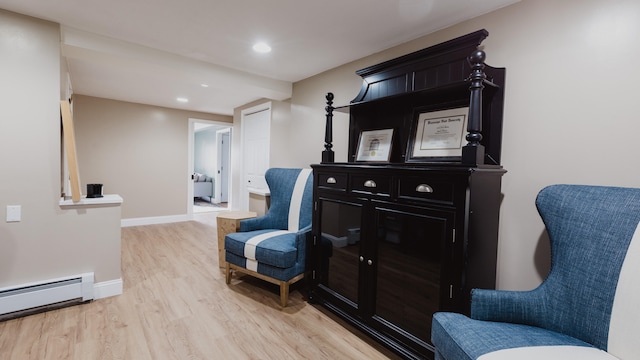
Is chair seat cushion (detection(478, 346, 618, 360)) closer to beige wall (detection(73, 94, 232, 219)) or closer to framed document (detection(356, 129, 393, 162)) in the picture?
framed document (detection(356, 129, 393, 162))

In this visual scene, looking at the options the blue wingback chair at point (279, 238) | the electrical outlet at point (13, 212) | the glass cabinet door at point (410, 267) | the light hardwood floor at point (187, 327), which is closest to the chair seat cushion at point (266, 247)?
the blue wingback chair at point (279, 238)

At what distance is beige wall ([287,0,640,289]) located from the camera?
1.47 meters

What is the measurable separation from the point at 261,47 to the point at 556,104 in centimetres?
227

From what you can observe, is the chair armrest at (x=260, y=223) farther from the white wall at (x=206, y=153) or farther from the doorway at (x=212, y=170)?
the white wall at (x=206, y=153)

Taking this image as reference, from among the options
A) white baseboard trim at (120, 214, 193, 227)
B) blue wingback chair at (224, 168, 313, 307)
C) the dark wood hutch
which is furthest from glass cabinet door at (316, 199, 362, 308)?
white baseboard trim at (120, 214, 193, 227)

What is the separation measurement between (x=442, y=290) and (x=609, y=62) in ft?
4.75

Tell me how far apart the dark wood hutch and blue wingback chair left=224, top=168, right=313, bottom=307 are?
0.68 ft

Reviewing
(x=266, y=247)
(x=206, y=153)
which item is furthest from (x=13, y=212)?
(x=206, y=153)

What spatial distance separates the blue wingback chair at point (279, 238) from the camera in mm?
2488

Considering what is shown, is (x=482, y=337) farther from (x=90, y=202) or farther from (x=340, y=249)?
(x=90, y=202)

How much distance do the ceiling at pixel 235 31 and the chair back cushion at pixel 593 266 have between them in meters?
1.30

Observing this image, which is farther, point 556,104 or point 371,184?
point 371,184

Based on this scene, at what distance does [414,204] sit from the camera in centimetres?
174

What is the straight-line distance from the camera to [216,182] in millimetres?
8312
